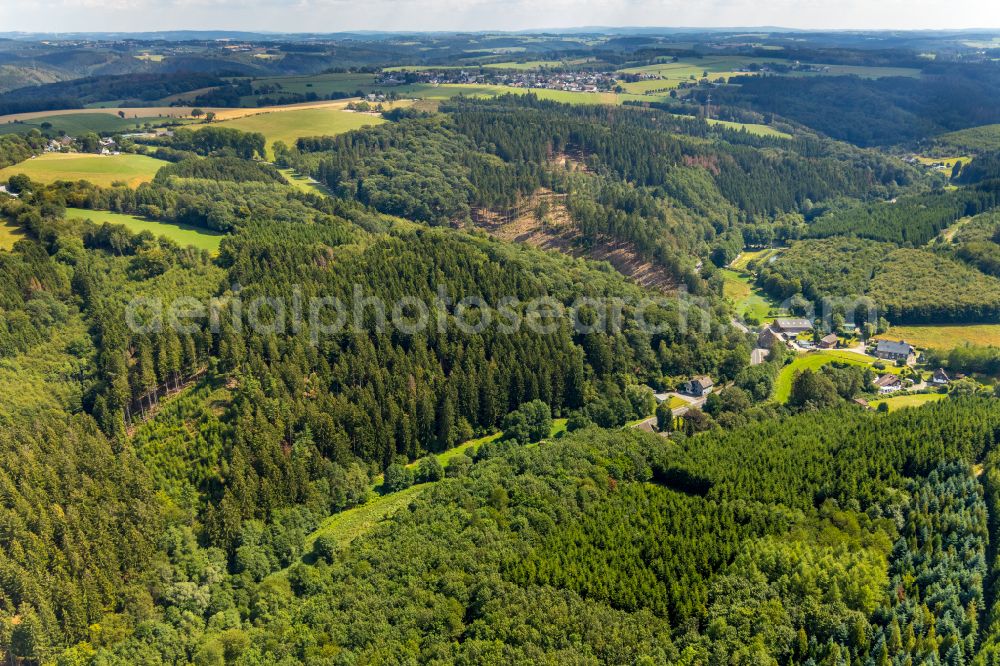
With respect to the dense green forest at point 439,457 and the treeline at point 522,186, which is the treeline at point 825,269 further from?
the treeline at point 522,186

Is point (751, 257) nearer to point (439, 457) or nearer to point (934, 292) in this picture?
point (934, 292)

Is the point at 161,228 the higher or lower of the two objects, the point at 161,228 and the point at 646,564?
the higher

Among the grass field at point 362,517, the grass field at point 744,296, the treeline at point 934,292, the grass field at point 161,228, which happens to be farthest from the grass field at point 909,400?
the grass field at point 161,228

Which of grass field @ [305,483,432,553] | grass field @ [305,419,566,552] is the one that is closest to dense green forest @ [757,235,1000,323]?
grass field @ [305,419,566,552]

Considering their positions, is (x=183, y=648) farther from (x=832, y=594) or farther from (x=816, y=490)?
(x=816, y=490)

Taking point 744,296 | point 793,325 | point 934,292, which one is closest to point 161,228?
point 793,325

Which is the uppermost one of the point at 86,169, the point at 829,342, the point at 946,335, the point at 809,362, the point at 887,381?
the point at 86,169
